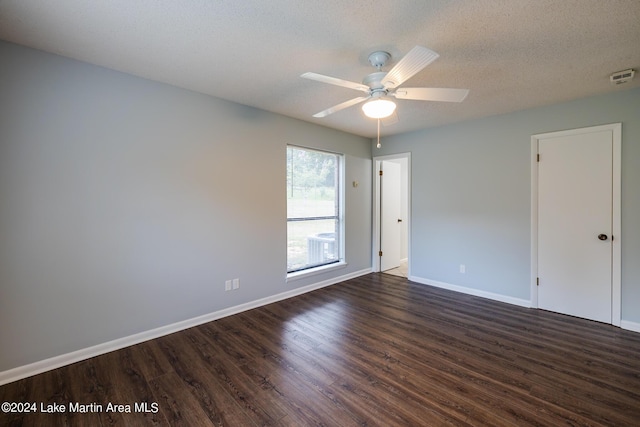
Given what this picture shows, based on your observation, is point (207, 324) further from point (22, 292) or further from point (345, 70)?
point (345, 70)

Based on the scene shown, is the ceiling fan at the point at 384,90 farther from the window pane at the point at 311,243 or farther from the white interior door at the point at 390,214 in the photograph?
the white interior door at the point at 390,214

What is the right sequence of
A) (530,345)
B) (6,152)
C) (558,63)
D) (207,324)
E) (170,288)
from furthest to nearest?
1. (207,324)
2. (170,288)
3. (530,345)
4. (558,63)
5. (6,152)

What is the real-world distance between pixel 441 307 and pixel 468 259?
966 mm

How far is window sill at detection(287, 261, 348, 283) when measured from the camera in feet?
13.2

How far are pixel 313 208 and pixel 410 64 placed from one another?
289cm

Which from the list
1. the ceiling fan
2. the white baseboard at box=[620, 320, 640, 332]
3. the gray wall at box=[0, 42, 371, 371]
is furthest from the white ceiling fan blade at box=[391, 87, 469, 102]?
the white baseboard at box=[620, 320, 640, 332]

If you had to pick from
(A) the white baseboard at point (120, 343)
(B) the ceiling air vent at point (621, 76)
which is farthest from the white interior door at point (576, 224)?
(A) the white baseboard at point (120, 343)

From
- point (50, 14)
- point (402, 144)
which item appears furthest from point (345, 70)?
point (402, 144)

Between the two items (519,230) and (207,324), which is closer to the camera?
(207,324)

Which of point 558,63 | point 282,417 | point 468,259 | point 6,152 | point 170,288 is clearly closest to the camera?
point 282,417

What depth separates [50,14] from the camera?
1.77m

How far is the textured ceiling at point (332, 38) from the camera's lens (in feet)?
5.60

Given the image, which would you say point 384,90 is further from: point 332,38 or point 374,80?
point 332,38

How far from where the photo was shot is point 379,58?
85.5 inches
